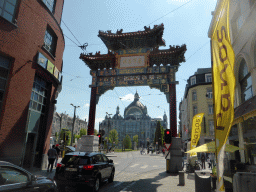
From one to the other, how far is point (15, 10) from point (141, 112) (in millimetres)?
115211

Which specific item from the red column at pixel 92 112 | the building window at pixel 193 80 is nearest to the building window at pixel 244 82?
the red column at pixel 92 112

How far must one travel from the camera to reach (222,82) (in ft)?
15.3

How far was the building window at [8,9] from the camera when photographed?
9.49 metres

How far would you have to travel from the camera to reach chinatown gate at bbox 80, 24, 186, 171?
15703 mm

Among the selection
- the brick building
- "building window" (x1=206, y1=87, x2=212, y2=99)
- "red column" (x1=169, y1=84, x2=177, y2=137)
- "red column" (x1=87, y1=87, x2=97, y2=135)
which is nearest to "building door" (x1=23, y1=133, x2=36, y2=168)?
the brick building

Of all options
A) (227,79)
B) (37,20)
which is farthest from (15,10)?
(227,79)

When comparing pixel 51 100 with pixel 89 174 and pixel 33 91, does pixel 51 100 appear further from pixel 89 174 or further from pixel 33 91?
pixel 89 174

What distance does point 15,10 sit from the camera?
1029cm

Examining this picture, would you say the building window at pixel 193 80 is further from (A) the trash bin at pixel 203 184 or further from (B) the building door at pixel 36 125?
(A) the trash bin at pixel 203 184

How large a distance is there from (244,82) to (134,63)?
28.5 ft

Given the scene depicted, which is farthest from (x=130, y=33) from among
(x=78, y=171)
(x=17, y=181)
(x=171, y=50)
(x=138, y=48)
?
(x=17, y=181)

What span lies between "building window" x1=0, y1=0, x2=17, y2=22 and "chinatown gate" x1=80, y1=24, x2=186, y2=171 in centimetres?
740

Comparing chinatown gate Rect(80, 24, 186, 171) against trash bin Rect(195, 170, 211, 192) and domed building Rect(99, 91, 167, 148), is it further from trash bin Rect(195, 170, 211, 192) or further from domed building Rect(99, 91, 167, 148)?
domed building Rect(99, 91, 167, 148)

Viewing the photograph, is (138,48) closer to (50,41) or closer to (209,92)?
(50,41)
